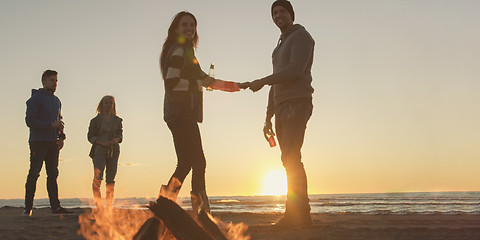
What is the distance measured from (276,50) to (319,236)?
256 centimetres

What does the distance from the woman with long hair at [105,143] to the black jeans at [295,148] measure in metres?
4.35

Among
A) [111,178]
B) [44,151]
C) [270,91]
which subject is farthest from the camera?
[111,178]

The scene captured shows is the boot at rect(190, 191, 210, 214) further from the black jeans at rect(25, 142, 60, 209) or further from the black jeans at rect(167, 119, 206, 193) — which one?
the black jeans at rect(25, 142, 60, 209)

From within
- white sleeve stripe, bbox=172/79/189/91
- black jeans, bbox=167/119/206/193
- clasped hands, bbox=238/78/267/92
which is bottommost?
black jeans, bbox=167/119/206/193

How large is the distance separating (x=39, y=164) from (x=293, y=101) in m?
4.84

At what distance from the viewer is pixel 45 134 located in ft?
25.0

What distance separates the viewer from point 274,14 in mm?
5594


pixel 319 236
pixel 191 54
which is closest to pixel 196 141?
pixel 191 54

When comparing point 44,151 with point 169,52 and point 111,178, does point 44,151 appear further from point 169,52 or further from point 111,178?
point 169,52

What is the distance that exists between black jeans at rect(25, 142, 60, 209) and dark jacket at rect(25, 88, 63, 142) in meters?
0.14

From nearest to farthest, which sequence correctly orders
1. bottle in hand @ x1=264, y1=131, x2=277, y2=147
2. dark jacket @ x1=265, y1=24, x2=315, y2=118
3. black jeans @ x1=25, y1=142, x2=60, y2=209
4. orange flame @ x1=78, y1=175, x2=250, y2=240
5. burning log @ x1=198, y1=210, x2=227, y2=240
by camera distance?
1. burning log @ x1=198, y1=210, x2=227, y2=240
2. orange flame @ x1=78, y1=175, x2=250, y2=240
3. dark jacket @ x1=265, y1=24, x2=315, y2=118
4. bottle in hand @ x1=264, y1=131, x2=277, y2=147
5. black jeans @ x1=25, y1=142, x2=60, y2=209

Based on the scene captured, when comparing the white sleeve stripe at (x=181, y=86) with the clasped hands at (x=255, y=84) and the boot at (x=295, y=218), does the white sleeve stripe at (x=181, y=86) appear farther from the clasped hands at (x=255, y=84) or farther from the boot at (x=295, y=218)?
the boot at (x=295, y=218)

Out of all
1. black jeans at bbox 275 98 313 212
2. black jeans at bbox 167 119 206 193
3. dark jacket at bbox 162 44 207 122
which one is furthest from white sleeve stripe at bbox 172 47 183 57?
black jeans at bbox 275 98 313 212

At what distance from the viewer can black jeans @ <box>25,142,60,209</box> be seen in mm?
7523
